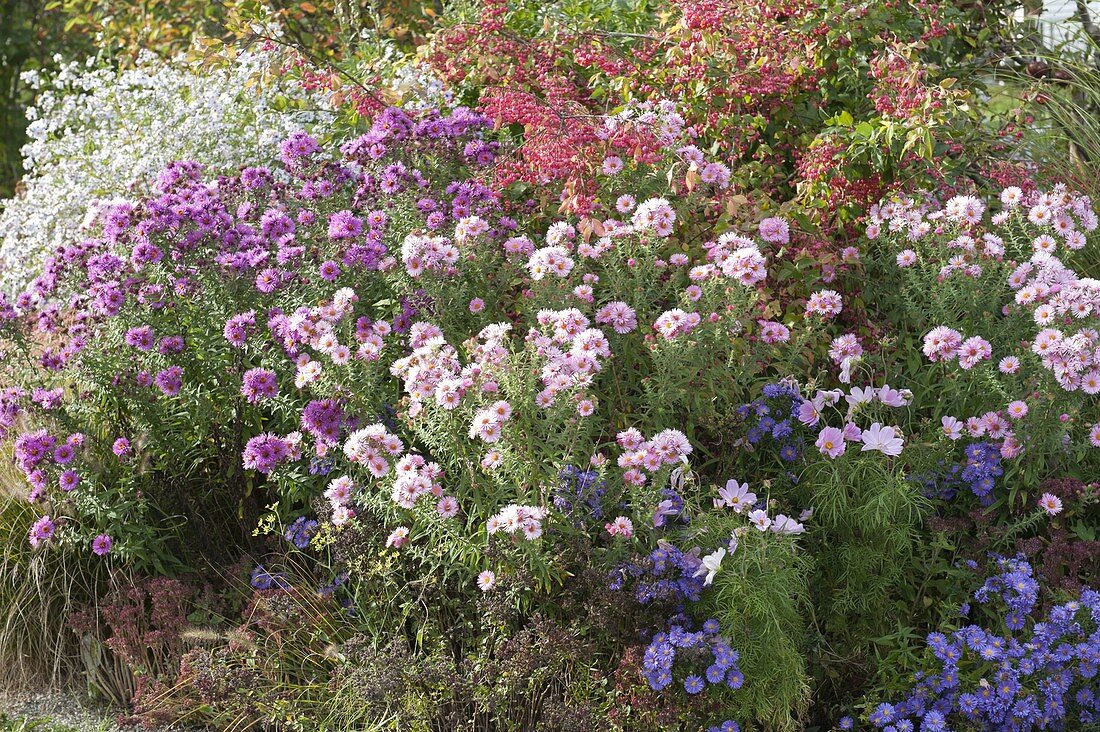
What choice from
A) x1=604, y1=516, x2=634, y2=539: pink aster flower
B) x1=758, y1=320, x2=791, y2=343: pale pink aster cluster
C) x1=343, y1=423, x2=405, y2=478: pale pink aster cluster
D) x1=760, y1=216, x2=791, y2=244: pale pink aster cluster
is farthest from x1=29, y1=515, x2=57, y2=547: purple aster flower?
x1=760, y1=216, x2=791, y2=244: pale pink aster cluster

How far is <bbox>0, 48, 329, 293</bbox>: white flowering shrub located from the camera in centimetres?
521

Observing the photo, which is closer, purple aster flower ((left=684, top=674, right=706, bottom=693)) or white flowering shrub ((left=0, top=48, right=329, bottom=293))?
purple aster flower ((left=684, top=674, right=706, bottom=693))

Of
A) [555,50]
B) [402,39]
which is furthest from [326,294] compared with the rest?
[402,39]

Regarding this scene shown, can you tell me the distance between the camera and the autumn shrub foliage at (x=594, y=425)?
120 inches

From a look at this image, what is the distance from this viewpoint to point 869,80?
488 centimetres

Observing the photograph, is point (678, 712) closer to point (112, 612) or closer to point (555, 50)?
point (112, 612)

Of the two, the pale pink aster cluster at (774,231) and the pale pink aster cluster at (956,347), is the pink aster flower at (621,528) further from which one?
the pale pink aster cluster at (774,231)

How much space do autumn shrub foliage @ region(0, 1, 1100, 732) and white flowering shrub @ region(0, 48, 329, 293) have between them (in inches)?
36.2

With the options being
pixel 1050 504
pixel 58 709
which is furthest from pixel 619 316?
pixel 58 709

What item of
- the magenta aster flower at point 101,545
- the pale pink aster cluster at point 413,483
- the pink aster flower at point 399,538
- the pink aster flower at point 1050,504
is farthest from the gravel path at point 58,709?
the pink aster flower at point 1050,504

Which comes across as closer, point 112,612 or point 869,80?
point 112,612

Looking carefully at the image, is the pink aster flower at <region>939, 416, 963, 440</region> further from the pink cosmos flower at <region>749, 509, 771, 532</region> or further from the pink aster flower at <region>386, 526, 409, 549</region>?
the pink aster flower at <region>386, 526, 409, 549</region>

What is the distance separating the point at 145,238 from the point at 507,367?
5.01ft

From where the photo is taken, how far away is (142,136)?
18.4ft
